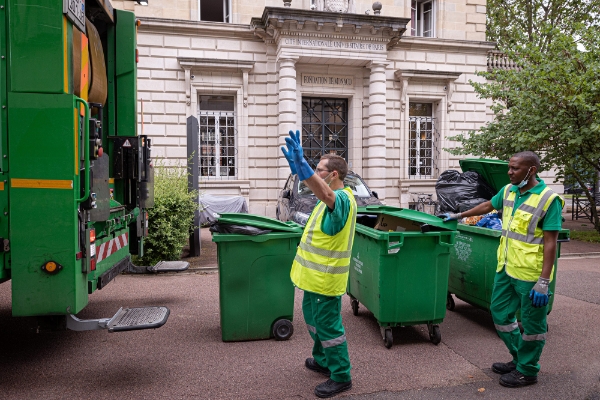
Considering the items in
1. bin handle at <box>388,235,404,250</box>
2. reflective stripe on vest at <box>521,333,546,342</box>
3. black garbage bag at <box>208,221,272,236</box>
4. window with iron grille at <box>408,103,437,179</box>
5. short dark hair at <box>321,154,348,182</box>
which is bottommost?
reflective stripe on vest at <box>521,333,546,342</box>

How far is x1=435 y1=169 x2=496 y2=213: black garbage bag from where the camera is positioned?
663 centimetres

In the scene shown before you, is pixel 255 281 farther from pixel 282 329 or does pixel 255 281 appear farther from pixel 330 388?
pixel 330 388

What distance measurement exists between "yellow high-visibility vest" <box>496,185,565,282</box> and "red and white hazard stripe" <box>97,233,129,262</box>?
337cm

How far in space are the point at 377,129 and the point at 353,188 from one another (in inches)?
224

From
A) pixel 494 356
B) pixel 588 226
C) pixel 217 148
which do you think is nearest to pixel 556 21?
pixel 588 226

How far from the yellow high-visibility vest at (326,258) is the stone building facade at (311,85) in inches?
382

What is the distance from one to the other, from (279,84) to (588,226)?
33.5 feet

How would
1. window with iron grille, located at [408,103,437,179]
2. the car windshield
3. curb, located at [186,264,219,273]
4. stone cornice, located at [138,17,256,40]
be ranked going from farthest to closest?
1. window with iron grille, located at [408,103,437,179]
2. stone cornice, located at [138,17,256,40]
3. the car windshield
4. curb, located at [186,264,219,273]

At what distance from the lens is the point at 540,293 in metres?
3.27

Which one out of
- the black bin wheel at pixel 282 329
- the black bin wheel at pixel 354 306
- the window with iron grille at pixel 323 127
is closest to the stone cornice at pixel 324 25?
the window with iron grille at pixel 323 127

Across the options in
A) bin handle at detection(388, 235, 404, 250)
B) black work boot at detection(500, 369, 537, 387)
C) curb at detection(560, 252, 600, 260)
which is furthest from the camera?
curb at detection(560, 252, 600, 260)

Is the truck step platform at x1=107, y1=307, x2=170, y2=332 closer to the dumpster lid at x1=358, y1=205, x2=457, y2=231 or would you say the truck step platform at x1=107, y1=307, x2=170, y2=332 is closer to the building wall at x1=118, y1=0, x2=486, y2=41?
the dumpster lid at x1=358, y1=205, x2=457, y2=231

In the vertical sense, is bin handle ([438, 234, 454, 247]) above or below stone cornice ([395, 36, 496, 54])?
below

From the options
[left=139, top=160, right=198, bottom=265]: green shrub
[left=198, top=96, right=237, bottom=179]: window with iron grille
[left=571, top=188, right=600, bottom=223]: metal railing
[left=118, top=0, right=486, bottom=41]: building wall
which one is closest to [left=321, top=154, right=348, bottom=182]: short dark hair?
[left=139, top=160, right=198, bottom=265]: green shrub
